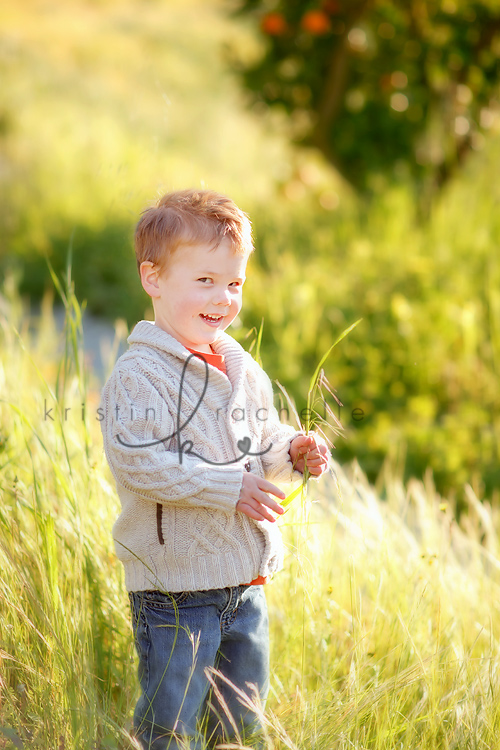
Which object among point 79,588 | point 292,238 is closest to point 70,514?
point 79,588

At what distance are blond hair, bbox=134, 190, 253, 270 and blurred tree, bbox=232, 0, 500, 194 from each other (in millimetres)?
4577

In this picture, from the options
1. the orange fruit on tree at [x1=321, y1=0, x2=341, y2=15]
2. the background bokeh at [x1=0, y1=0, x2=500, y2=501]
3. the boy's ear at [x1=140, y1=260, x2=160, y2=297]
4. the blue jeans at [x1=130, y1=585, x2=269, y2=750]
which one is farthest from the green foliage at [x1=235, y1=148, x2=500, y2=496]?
the boy's ear at [x1=140, y1=260, x2=160, y2=297]

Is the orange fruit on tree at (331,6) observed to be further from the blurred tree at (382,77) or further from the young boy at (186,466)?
the young boy at (186,466)

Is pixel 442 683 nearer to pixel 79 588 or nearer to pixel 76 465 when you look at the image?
pixel 79 588

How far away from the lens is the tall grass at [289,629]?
4.61ft

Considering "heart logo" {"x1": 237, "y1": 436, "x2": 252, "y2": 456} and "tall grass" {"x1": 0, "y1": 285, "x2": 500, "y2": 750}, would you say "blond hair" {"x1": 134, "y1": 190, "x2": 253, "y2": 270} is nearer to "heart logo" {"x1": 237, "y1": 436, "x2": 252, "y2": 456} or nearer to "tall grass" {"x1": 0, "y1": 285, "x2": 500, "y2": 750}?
"heart logo" {"x1": 237, "y1": 436, "x2": 252, "y2": 456}

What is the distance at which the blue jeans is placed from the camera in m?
1.36

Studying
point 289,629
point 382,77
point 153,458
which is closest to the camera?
point 153,458

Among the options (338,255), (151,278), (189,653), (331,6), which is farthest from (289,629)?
(331,6)

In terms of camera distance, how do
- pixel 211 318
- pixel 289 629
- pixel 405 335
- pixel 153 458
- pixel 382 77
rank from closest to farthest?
pixel 153 458
pixel 211 318
pixel 289 629
pixel 405 335
pixel 382 77

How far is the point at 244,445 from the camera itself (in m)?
1.42

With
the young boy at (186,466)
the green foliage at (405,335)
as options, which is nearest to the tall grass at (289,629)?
the young boy at (186,466)

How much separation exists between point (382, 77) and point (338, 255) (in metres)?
1.55

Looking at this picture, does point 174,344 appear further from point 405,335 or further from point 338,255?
point 338,255
